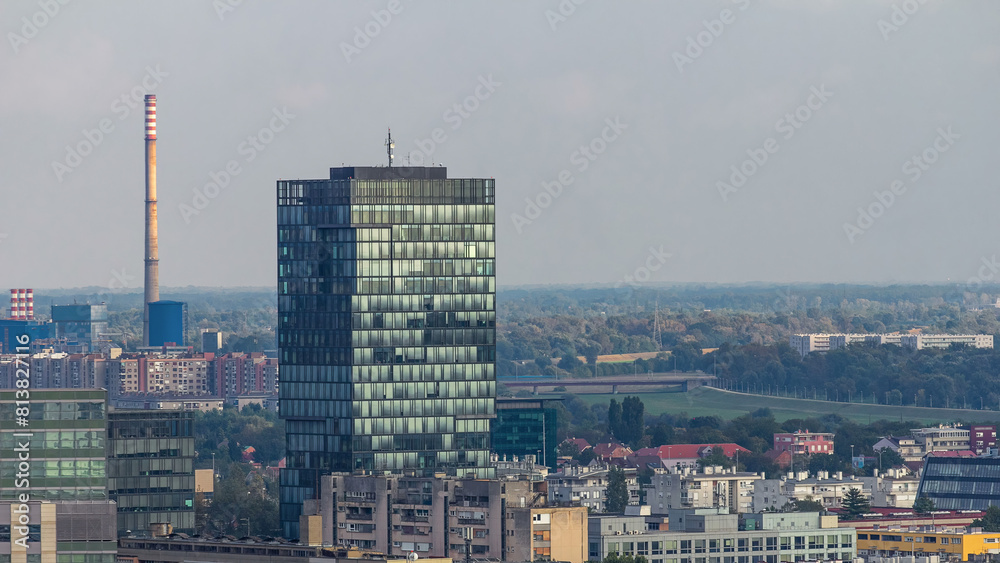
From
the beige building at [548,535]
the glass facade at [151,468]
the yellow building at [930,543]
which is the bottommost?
the yellow building at [930,543]

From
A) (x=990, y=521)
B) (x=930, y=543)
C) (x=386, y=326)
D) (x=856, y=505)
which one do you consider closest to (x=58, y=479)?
Result: (x=386, y=326)

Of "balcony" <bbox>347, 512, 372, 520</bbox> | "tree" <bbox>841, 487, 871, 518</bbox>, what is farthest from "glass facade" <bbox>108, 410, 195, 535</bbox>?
"tree" <bbox>841, 487, 871, 518</bbox>

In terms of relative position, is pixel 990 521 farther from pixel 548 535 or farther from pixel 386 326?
pixel 548 535

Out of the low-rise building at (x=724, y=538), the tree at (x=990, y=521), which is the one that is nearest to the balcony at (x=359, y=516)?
the low-rise building at (x=724, y=538)

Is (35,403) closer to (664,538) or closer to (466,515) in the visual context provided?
(466,515)

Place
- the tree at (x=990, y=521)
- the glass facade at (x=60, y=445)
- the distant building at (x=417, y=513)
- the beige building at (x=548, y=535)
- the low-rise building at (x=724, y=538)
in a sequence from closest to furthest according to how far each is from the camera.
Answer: the glass facade at (x=60, y=445) → the beige building at (x=548, y=535) → the distant building at (x=417, y=513) → the low-rise building at (x=724, y=538) → the tree at (x=990, y=521)

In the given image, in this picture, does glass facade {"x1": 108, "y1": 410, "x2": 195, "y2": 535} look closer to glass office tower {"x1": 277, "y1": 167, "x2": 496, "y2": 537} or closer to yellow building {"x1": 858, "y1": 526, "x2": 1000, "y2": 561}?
glass office tower {"x1": 277, "y1": 167, "x2": 496, "y2": 537}

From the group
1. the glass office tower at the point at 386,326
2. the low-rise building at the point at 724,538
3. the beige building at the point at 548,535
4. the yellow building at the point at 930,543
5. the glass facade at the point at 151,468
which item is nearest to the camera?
the beige building at the point at 548,535

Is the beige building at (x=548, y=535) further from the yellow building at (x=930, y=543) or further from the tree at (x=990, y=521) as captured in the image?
the tree at (x=990, y=521)
